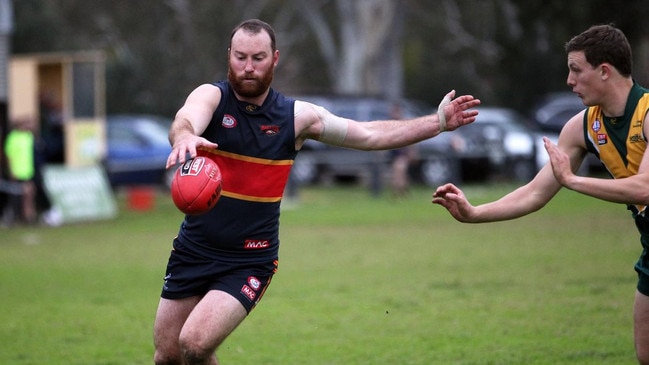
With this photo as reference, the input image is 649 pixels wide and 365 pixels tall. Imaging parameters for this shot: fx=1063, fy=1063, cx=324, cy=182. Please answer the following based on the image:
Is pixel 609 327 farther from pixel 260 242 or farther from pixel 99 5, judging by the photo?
pixel 99 5

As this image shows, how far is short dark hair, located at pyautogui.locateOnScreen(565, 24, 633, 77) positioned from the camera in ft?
20.6

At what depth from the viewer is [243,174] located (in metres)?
6.49

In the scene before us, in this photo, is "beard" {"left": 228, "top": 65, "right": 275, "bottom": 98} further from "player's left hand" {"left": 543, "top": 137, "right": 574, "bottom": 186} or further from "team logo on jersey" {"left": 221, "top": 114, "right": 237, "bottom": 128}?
"player's left hand" {"left": 543, "top": 137, "right": 574, "bottom": 186}

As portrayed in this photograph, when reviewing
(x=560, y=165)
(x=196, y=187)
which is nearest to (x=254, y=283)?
(x=196, y=187)

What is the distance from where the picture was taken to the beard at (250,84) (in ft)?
21.1

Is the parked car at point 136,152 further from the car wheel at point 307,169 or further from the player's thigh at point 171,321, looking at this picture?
the player's thigh at point 171,321

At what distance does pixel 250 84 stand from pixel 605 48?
6.97ft

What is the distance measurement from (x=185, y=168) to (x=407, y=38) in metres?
55.7

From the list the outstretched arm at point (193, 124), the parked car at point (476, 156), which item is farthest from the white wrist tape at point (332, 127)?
the parked car at point (476, 156)

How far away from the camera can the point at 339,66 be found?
49.4m

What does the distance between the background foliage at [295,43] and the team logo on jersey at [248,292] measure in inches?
1335

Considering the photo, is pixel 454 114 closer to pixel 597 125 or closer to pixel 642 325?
pixel 597 125

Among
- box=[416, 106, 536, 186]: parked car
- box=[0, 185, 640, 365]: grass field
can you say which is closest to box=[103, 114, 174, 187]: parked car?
box=[0, 185, 640, 365]: grass field

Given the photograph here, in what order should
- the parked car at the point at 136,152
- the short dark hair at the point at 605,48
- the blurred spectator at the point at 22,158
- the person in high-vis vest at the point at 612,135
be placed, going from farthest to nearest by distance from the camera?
the parked car at the point at 136,152 → the blurred spectator at the point at 22,158 → the short dark hair at the point at 605,48 → the person in high-vis vest at the point at 612,135
